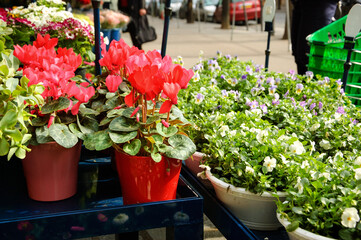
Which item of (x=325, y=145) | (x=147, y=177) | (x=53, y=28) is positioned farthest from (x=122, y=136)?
(x=53, y=28)

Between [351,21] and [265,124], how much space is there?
1.08 meters

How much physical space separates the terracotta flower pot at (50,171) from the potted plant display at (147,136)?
0.37 feet

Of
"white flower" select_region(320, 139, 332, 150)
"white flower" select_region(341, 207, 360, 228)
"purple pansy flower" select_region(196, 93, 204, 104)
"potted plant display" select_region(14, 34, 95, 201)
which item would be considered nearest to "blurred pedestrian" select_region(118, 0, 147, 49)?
"purple pansy flower" select_region(196, 93, 204, 104)

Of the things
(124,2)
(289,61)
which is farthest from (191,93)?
(289,61)

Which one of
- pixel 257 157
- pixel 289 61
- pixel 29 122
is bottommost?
pixel 289 61

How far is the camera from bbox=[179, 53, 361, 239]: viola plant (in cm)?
118

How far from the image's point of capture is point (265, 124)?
1.76 m

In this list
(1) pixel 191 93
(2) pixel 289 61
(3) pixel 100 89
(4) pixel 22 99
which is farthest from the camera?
(2) pixel 289 61

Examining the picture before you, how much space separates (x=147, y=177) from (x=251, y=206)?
35cm

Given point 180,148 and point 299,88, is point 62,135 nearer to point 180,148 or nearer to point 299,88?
point 180,148

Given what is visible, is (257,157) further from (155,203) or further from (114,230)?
(114,230)

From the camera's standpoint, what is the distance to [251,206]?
1401mm

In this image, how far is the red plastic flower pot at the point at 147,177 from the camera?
1.31 meters

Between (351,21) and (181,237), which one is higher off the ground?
(351,21)
